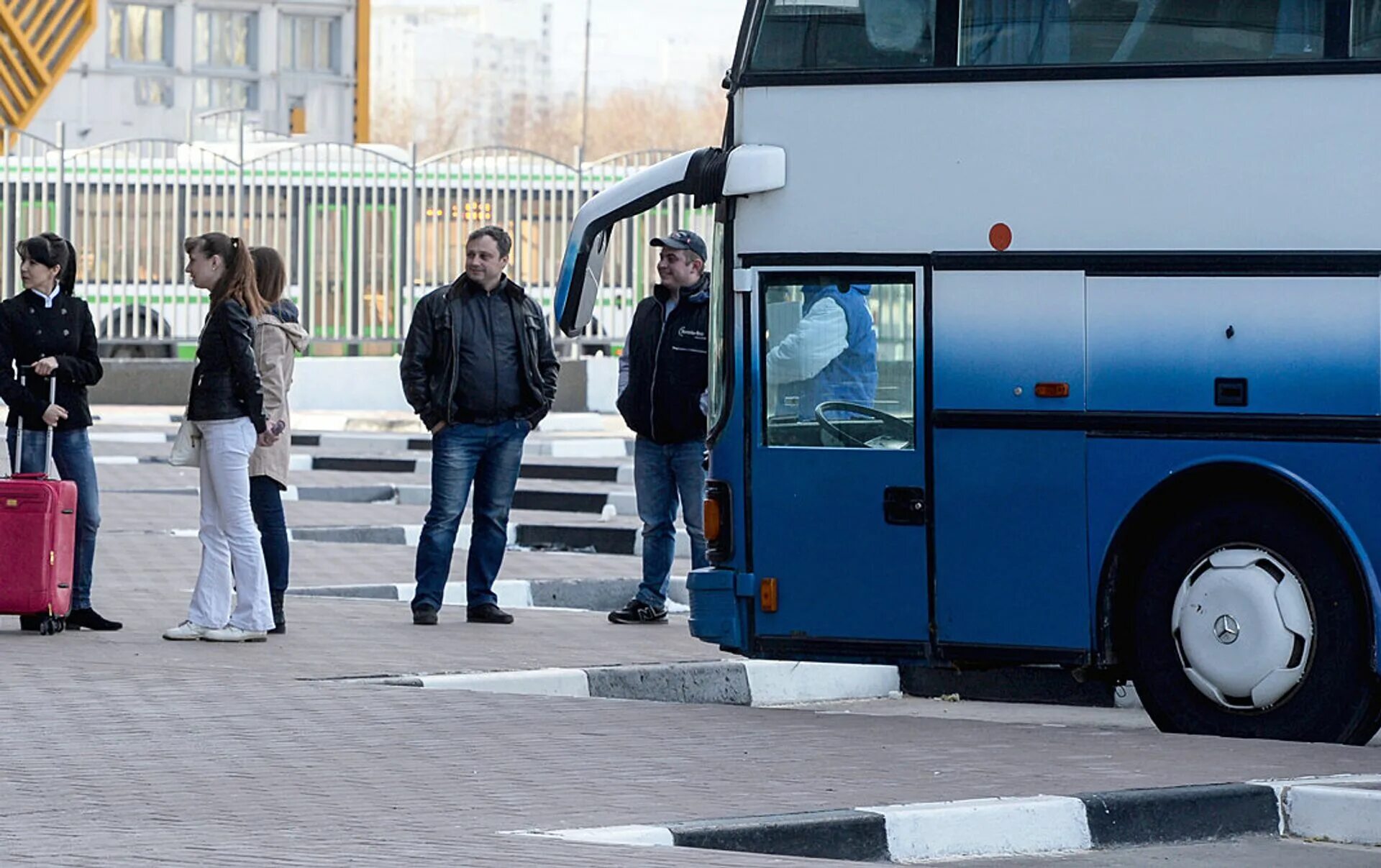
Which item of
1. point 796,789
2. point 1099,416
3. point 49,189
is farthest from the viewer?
point 49,189

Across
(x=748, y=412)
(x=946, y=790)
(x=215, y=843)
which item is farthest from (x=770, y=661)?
(x=215, y=843)

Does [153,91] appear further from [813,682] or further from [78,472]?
[813,682]

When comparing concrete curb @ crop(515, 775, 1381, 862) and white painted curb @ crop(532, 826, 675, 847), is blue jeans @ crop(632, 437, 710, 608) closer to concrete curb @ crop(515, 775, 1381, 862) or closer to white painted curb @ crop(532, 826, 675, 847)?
concrete curb @ crop(515, 775, 1381, 862)

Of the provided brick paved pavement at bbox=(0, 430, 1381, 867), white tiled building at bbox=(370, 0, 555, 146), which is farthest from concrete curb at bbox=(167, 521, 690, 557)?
white tiled building at bbox=(370, 0, 555, 146)

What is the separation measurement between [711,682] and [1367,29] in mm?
3740

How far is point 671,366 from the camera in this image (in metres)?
12.0

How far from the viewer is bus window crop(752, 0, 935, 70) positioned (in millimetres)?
9273

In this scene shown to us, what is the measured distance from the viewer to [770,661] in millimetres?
10633

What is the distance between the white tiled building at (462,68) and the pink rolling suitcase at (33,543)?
13389 centimetres

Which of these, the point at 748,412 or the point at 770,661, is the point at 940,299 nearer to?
the point at 748,412

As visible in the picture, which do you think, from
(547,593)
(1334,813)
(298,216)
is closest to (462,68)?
(298,216)

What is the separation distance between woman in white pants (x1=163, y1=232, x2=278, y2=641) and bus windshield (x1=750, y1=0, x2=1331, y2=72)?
9.23 feet

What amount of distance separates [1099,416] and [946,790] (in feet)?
6.51

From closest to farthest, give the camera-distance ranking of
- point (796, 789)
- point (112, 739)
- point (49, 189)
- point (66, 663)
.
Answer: point (796, 789) < point (112, 739) < point (66, 663) < point (49, 189)
